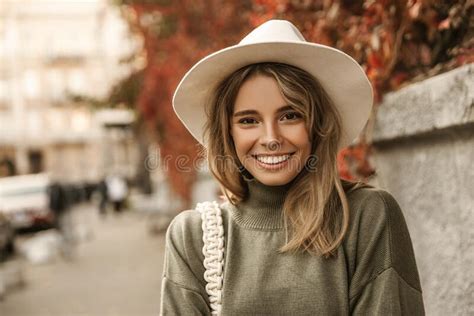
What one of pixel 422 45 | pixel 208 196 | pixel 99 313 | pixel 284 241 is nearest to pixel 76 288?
pixel 99 313

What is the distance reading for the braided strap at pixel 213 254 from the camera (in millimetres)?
1860

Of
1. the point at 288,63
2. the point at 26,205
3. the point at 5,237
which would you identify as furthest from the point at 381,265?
the point at 26,205

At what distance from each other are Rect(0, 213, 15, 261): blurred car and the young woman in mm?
9671

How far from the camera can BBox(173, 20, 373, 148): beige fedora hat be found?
186 centimetres

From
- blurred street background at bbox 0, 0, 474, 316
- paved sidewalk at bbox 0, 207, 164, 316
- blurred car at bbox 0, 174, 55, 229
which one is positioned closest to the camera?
blurred street background at bbox 0, 0, 474, 316

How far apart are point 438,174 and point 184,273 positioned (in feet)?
3.77

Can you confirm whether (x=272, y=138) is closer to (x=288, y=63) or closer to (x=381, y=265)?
(x=288, y=63)

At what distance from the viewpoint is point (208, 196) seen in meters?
12.0

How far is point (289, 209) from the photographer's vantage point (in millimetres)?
1905

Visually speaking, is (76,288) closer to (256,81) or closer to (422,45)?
(422,45)

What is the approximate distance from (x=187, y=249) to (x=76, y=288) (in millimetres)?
7644

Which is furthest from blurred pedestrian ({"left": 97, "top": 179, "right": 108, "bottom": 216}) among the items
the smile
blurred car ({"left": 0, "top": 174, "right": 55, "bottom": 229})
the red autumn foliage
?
the smile

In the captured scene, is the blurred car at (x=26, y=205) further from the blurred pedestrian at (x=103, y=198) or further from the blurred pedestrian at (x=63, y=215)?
the blurred pedestrian at (x=103, y=198)

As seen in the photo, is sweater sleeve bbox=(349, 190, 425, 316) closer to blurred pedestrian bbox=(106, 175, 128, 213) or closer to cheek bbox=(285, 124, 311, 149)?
cheek bbox=(285, 124, 311, 149)
